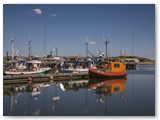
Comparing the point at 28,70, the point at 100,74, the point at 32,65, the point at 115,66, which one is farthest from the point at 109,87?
the point at 32,65

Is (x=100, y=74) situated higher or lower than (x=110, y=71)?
lower

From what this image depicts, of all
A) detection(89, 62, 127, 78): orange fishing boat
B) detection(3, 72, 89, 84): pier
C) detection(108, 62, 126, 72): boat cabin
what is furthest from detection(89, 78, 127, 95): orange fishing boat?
detection(3, 72, 89, 84): pier

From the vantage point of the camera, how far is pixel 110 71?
16.7 metres

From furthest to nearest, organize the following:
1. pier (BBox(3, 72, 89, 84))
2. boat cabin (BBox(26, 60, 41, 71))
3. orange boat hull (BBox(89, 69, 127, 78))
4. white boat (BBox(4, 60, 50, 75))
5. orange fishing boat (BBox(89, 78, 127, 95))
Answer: boat cabin (BBox(26, 60, 41, 71)) < orange boat hull (BBox(89, 69, 127, 78)) < white boat (BBox(4, 60, 50, 75)) < pier (BBox(3, 72, 89, 84)) < orange fishing boat (BBox(89, 78, 127, 95))

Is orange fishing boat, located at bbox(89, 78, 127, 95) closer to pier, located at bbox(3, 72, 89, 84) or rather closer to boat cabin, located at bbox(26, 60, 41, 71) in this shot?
pier, located at bbox(3, 72, 89, 84)

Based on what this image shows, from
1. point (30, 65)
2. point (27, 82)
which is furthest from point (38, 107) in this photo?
point (30, 65)

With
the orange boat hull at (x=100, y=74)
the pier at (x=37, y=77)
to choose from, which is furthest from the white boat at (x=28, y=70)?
the orange boat hull at (x=100, y=74)

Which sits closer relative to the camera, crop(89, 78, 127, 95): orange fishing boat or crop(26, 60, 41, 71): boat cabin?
crop(89, 78, 127, 95): orange fishing boat

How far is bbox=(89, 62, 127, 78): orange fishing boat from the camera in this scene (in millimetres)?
16422

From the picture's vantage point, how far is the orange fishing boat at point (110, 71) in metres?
16.4

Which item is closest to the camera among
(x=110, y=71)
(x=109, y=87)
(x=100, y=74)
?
(x=109, y=87)

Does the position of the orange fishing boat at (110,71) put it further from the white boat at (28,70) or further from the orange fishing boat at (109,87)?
the white boat at (28,70)

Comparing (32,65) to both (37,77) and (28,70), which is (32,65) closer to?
(28,70)

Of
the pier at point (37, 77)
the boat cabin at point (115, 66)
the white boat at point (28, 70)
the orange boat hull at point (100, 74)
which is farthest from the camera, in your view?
the boat cabin at point (115, 66)
